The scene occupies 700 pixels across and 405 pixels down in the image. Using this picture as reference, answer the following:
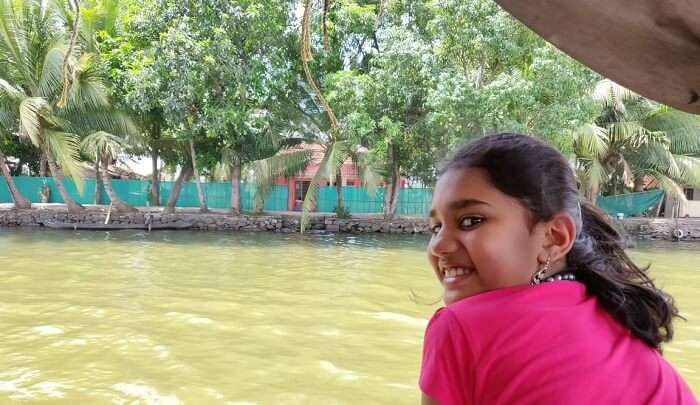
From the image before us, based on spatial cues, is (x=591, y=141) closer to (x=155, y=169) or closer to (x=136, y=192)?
(x=155, y=169)

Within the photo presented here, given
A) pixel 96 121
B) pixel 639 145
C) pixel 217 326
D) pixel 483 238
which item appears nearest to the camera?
pixel 483 238

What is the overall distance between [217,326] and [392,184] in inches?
489

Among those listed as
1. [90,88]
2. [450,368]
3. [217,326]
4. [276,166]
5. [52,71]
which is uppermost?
[52,71]

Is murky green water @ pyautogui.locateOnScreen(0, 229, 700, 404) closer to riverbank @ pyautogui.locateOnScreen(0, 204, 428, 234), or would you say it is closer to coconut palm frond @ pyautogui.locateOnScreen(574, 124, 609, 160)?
coconut palm frond @ pyautogui.locateOnScreen(574, 124, 609, 160)

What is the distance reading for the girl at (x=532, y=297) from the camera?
94 cm

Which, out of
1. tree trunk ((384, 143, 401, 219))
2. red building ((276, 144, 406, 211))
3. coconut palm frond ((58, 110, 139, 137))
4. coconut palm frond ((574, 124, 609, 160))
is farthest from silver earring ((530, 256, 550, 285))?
red building ((276, 144, 406, 211))

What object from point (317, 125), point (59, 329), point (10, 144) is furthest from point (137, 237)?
point (10, 144)

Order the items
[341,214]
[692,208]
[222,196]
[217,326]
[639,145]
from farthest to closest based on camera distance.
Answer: [222,196], [692,208], [341,214], [639,145], [217,326]

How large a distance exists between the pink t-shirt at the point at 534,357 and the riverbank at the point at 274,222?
55.7 ft

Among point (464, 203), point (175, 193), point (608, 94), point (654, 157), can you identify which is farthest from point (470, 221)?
point (175, 193)

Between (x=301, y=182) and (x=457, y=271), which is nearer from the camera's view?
(x=457, y=271)

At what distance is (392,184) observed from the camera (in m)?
18.5

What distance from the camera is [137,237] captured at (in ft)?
51.4

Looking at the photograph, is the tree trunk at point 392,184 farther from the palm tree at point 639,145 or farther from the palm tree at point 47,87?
the palm tree at point 47,87
